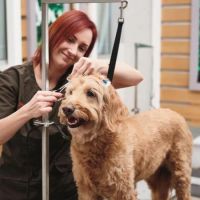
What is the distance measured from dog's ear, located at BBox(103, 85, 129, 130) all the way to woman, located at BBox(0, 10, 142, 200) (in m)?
0.11

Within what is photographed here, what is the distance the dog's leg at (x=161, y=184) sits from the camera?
1680mm

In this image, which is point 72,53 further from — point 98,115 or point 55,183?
point 55,183

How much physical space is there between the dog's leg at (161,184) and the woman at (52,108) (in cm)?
37

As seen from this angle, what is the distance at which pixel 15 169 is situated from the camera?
4.73 feet

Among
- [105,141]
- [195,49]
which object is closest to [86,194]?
[105,141]

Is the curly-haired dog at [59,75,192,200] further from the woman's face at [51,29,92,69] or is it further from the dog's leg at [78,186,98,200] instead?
the woman's face at [51,29,92,69]

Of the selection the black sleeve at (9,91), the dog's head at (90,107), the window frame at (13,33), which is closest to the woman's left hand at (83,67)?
the dog's head at (90,107)

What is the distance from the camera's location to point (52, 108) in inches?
50.7

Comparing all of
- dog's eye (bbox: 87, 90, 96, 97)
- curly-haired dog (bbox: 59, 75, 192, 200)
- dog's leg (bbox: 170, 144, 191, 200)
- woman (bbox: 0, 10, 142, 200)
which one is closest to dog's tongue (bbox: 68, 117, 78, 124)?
curly-haired dog (bbox: 59, 75, 192, 200)

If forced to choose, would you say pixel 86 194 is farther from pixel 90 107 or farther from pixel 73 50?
pixel 73 50

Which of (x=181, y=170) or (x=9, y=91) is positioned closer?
(x=9, y=91)

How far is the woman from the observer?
1.35 metres

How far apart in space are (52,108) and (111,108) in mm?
201

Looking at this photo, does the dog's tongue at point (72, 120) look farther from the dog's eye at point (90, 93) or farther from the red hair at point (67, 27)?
the red hair at point (67, 27)
